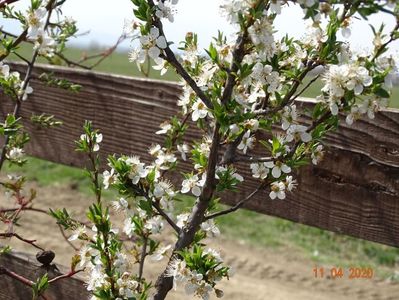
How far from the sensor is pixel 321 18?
4.09 feet

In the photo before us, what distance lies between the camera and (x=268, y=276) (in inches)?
203

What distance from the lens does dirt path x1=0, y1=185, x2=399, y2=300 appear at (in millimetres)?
4535

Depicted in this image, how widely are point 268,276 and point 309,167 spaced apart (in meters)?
3.04

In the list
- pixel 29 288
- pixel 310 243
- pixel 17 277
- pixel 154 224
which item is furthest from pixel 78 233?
pixel 310 243

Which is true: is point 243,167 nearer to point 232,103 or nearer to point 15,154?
point 15,154

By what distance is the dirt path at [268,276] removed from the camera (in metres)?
4.54

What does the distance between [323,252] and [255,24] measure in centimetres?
504

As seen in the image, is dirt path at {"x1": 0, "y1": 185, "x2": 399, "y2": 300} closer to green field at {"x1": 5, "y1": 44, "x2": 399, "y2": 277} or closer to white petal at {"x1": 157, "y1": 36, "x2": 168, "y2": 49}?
green field at {"x1": 5, "y1": 44, "x2": 399, "y2": 277}

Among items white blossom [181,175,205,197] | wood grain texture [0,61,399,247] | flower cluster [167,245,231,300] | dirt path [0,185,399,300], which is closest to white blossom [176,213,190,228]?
white blossom [181,175,205,197]

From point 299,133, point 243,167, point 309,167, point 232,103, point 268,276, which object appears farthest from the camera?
point 268,276

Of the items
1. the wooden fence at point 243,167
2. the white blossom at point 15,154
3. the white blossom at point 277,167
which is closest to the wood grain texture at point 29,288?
the wooden fence at point 243,167

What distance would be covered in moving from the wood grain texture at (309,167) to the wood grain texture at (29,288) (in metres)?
0.60

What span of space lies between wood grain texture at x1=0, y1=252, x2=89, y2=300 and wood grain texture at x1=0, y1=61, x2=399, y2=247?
60cm

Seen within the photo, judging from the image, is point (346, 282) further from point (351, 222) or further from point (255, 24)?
point (255, 24)
